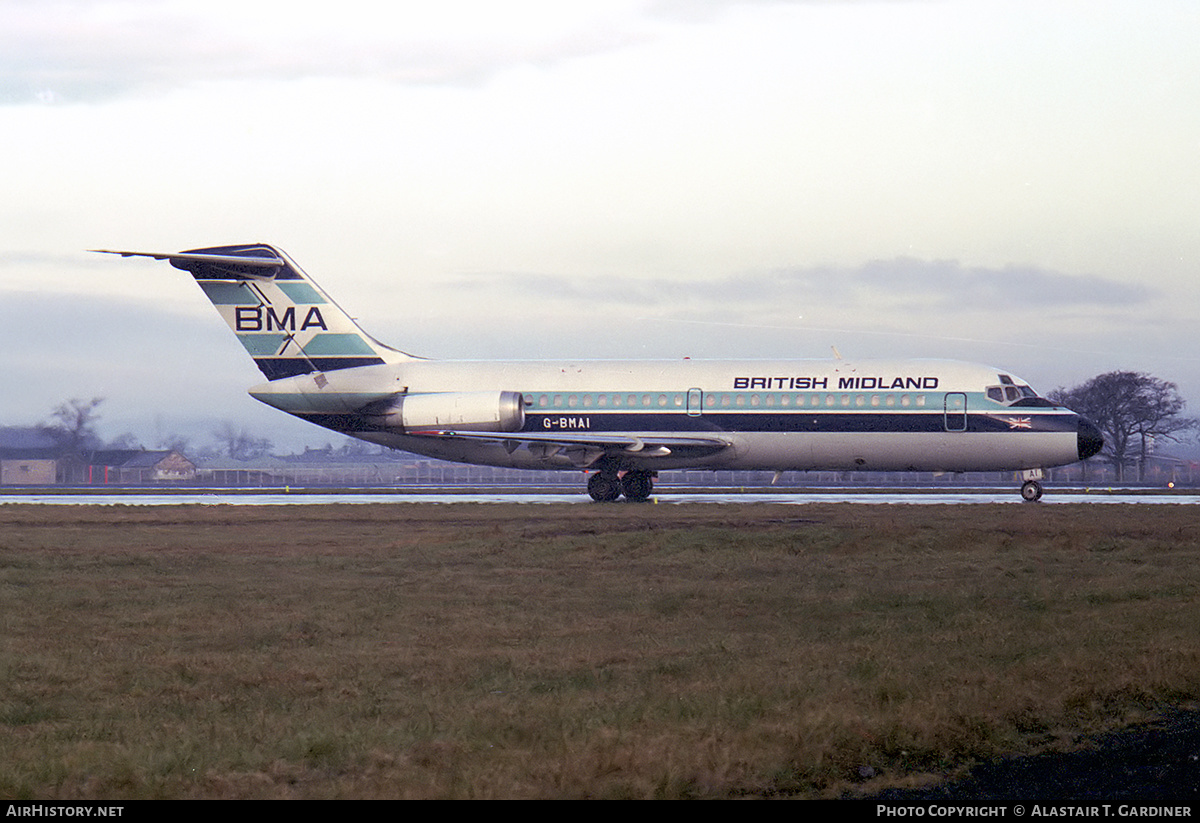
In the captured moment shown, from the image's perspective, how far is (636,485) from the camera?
135 ft

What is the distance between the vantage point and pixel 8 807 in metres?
7.55

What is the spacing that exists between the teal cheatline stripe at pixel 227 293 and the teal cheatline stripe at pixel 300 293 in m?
1.02

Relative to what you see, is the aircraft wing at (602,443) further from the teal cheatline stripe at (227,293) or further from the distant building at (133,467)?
the distant building at (133,467)

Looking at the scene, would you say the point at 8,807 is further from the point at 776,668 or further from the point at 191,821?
the point at 776,668

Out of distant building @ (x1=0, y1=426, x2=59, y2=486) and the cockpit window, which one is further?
distant building @ (x1=0, y1=426, x2=59, y2=486)

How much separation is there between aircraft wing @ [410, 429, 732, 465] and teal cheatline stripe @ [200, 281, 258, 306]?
775cm

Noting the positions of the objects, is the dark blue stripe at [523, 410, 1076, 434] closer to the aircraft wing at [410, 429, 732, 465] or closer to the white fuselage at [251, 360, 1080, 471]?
the white fuselage at [251, 360, 1080, 471]

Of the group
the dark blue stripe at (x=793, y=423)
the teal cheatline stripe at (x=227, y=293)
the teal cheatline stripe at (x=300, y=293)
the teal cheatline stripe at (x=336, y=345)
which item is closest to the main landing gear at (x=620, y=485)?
the dark blue stripe at (x=793, y=423)

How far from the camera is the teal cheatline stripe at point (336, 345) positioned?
41375 millimetres

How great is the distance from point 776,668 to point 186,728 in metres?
5.17

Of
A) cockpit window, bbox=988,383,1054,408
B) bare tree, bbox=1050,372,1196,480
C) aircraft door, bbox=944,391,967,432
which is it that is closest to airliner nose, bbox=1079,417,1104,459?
cockpit window, bbox=988,383,1054,408

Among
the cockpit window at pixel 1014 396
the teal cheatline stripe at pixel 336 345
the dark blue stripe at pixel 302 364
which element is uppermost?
the teal cheatline stripe at pixel 336 345

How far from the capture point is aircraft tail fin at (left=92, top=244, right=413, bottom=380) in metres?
41.2

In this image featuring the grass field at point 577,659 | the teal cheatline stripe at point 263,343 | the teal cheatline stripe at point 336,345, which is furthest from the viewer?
the teal cheatline stripe at point 263,343
